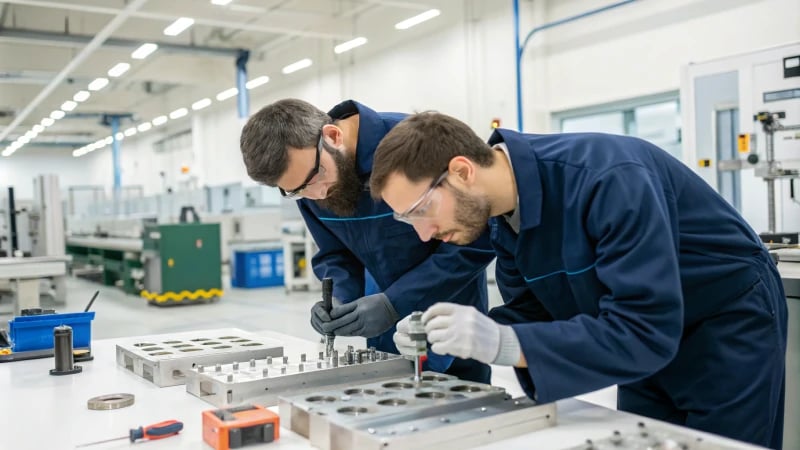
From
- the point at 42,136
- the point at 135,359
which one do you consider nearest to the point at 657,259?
the point at 135,359

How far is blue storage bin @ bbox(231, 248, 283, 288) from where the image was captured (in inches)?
323

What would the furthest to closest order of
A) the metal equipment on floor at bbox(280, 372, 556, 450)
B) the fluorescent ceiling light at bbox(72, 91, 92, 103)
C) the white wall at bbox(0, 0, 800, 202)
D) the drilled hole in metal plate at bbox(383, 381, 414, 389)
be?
the fluorescent ceiling light at bbox(72, 91, 92, 103) < the white wall at bbox(0, 0, 800, 202) < the drilled hole in metal plate at bbox(383, 381, 414, 389) < the metal equipment on floor at bbox(280, 372, 556, 450)

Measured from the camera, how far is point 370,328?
1563 millimetres

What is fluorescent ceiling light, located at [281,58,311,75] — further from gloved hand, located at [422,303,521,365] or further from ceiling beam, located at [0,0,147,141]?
gloved hand, located at [422,303,521,365]

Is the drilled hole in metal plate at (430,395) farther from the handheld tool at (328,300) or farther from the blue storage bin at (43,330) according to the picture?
the blue storage bin at (43,330)

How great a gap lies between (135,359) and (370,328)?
1.79ft

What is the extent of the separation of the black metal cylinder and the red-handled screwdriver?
61cm

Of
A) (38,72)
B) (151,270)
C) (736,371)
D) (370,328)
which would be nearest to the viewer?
(736,371)

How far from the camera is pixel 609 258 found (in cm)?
100

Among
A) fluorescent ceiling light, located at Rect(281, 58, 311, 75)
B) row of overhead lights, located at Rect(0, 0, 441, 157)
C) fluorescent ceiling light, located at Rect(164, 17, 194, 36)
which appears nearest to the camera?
fluorescent ceiling light, located at Rect(164, 17, 194, 36)

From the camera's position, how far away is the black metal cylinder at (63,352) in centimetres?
161

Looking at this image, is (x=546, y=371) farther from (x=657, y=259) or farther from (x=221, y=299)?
(x=221, y=299)

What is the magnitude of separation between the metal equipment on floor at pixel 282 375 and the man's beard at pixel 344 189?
15.5 inches

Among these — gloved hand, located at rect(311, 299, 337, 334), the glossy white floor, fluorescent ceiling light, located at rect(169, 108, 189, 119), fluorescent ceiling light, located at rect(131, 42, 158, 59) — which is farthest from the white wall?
gloved hand, located at rect(311, 299, 337, 334)
